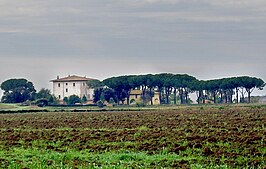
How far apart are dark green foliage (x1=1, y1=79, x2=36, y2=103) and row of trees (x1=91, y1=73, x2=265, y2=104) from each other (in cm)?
1892

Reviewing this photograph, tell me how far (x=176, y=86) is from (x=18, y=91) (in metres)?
42.7

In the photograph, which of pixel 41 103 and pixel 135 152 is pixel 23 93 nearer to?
pixel 41 103

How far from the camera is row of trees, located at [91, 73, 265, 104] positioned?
549 feet

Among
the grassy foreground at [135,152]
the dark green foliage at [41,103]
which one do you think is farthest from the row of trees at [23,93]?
the grassy foreground at [135,152]

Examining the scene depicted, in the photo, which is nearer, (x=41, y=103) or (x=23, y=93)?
(x=41, y=103)

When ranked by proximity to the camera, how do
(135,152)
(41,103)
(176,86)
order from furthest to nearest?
(176,86) → (41,103) → (135,152)

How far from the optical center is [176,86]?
178500 mm

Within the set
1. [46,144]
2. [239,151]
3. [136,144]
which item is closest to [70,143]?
[46,144]

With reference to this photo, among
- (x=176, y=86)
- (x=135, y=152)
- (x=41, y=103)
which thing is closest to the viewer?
(x=135, y=152)

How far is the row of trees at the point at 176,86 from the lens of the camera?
167 meters

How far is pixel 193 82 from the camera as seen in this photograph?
17738 cm

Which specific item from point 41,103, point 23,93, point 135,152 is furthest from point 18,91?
point 135,152

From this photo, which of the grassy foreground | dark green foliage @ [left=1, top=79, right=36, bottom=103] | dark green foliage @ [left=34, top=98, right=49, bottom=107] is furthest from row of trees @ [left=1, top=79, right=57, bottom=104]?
the grassy foreground

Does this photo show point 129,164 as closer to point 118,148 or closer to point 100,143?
point 118,148
